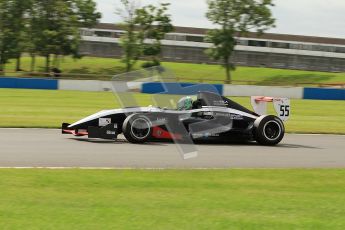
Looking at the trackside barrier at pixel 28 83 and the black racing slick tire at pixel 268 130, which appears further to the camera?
the trackside barrier at pixel 28 83

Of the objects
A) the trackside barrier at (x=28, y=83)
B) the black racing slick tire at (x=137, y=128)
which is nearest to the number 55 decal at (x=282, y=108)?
the black racing slick tire at (x=137, y=128)

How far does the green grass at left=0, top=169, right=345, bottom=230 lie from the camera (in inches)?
213

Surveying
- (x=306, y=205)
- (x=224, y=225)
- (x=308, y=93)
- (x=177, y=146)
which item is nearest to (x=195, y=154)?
(x=177, y=146)

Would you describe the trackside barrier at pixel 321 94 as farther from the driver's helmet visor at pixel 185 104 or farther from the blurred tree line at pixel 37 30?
the blurred tree line at pixel 37 30

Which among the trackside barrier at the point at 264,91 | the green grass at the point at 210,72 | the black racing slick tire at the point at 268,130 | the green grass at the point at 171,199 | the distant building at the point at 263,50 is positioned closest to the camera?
the green grass at the point at 171,199

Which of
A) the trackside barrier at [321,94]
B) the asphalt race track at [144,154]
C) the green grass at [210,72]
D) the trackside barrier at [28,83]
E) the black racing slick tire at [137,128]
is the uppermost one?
the black racing slick tire at [137,128]

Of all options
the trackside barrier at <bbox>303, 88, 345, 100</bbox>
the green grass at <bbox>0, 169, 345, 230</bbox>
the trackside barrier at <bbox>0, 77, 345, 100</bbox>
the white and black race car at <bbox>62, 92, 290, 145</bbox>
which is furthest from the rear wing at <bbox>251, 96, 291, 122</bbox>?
the trackside barrier at <bbox>303, 88, 345, 100</bbox>

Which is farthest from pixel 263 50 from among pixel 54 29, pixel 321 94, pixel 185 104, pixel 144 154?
pixel 144 154

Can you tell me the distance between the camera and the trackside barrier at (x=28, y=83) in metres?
33.4

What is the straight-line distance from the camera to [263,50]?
3438 inches

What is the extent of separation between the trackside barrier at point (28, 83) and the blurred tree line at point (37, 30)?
2897 centimetres

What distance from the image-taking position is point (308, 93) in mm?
34781

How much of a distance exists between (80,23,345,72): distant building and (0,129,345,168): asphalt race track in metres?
74.1

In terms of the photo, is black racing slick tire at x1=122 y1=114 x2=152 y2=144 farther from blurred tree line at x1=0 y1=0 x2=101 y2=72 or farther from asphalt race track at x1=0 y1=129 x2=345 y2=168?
blurred tree line at x1=0 y1=0 x2=101 y2=72
